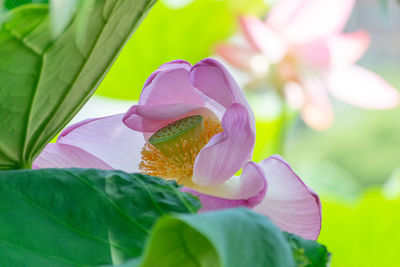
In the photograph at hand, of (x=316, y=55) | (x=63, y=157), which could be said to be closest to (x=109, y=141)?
(x=63, y=157)

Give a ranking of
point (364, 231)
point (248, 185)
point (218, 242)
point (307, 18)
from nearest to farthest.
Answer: point (218, 242) < point (248, 185) < point (364, 231) < point (307, 18)

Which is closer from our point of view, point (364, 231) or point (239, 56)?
point (364, 231)

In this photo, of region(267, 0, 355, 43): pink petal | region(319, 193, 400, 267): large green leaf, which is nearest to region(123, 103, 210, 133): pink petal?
region(319, 193, 400, 267): large green leaf

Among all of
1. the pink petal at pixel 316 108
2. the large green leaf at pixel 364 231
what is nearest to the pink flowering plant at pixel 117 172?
the large green leaf at pixel 364 231

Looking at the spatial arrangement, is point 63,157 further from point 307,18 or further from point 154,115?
point 307,18

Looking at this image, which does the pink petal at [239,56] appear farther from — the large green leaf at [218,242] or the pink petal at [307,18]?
the large green leaf at [218,242]

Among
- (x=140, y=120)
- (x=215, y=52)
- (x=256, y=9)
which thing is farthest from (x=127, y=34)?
(x=256, y=9)
